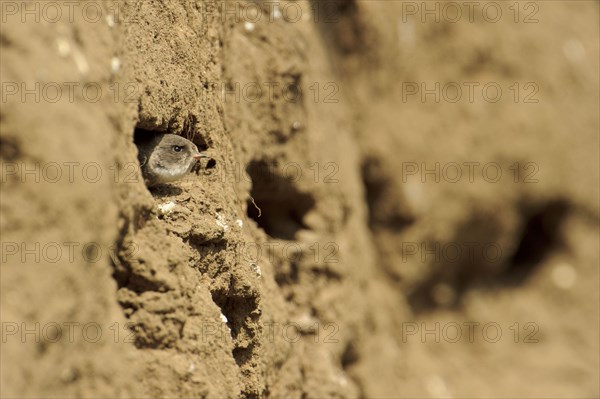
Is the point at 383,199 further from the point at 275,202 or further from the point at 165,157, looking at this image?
the point at 165,157

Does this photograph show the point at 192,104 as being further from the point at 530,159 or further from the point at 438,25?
the point at 530,159

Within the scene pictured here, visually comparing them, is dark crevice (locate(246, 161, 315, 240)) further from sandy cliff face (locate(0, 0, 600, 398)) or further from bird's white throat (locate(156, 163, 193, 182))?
bird's white throat (locate(156, 163, 193, 182))

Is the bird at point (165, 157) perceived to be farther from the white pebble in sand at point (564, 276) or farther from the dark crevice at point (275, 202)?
the white pebble in sand at point (564, 276)

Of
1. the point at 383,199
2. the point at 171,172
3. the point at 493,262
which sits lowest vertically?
the point at 493,262

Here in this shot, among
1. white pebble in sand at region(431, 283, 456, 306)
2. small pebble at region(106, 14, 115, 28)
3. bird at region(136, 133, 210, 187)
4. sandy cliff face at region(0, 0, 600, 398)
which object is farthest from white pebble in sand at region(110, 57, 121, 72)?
white pebble in sand at region(431, 283, 456, 306)

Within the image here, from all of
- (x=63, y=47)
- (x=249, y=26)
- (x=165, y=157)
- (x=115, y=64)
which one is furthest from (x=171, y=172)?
(x=249, y=26)

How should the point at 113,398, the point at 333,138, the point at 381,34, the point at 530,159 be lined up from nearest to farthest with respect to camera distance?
1. the point at 113,398
2. the point at 333,138
3. the point at 381,34
4. the point at 530,159

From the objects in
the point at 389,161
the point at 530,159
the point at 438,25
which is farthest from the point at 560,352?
the point at 438,25
